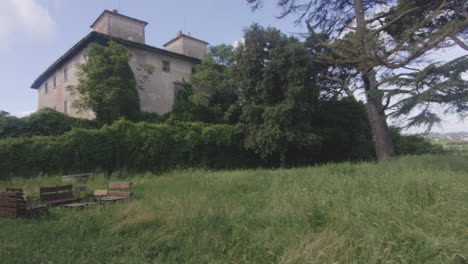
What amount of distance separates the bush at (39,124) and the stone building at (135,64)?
8.08 ft

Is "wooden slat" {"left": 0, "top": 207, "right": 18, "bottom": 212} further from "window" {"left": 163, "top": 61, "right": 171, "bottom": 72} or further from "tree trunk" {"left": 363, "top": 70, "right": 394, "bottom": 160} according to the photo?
"window" {"left": 163, "top": 61, "right": 171, "bottom": 72}

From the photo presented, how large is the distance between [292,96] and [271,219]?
13.0 m

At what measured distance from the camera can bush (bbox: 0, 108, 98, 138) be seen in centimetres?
1495

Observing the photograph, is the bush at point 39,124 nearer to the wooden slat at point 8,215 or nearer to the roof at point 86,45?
the roof at point 86,45

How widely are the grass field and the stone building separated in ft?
55.6

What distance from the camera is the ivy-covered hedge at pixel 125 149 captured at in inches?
464

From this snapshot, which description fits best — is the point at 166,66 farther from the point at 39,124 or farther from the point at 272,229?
the point at 272,229

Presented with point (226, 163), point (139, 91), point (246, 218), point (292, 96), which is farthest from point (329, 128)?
point (246, 218)

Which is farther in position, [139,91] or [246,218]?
[139,91]

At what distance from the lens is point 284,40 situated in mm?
17828

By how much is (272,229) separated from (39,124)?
17778 millimetres

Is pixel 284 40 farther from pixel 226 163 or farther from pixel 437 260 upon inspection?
pixel 437 260

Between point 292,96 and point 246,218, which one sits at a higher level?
point 292,96

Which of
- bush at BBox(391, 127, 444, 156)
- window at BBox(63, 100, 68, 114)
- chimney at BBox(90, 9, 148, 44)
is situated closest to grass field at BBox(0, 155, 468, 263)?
chimney at BBox(90, 9, 148, 44)
